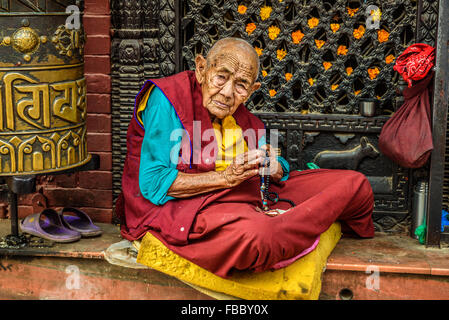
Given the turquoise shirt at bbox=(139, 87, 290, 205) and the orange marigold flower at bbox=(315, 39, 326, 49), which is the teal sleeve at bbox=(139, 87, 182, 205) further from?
the orange marigold flower at bbox=(315, 39, 326, 49)

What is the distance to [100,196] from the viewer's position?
4.14m

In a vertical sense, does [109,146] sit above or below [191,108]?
below

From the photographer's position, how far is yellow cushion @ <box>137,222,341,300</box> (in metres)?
3.01

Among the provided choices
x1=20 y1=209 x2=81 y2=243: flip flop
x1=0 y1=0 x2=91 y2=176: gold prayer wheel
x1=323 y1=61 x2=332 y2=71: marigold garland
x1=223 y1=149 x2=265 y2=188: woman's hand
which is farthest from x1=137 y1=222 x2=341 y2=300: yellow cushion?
x1=323 y1=61 x2=332 y2=71: marigold garland

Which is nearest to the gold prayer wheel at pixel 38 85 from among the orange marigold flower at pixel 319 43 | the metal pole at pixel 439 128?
the orange marigold flower at pixel 319 43

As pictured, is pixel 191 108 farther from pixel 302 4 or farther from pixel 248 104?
pixel 302 4

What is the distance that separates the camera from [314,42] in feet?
12.9

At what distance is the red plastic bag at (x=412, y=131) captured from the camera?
3.54 m

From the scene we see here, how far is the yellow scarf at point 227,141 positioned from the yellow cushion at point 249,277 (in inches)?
23.2

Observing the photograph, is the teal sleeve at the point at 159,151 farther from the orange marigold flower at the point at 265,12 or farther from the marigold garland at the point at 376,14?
the marigold garland at the point at 376,14

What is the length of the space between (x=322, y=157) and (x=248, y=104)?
2.08 feet

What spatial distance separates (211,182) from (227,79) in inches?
22.5

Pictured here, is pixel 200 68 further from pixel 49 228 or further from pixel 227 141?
pixel 49 228

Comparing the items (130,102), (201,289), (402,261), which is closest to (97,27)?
(130,102)
